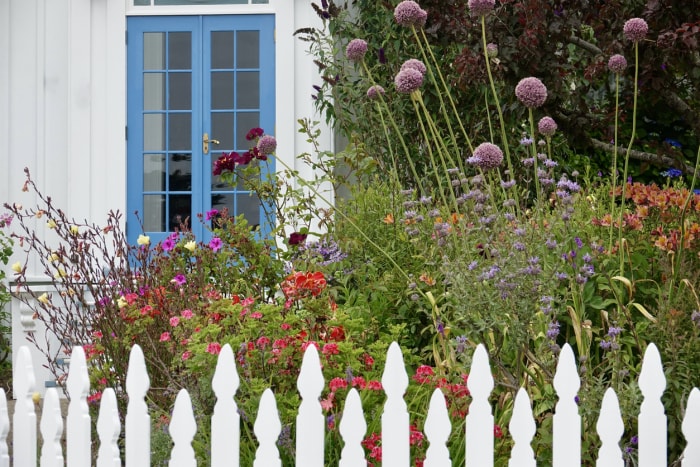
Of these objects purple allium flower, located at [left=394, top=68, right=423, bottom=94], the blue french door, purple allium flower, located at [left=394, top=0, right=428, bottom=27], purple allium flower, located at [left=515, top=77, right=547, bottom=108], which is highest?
the blue french door

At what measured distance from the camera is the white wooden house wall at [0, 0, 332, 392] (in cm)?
636

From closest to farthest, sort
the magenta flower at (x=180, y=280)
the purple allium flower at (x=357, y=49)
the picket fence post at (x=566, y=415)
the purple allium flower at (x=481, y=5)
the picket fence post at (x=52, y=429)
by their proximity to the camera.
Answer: the picket fence post at (x=566, y=415)
the picket fence post at (x=52, y=429)
the purple allium flower at (x=481, y=5)
the purple allium flower at (x=357, y=49)
the magenta flower at (x=180, y=280)

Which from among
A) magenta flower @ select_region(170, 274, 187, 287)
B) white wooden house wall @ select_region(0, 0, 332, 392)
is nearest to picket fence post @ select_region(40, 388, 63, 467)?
magenta flower @ select_region(170, 274, 187, 287)

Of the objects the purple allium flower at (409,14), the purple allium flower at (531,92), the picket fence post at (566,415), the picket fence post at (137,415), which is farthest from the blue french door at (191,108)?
the picket fence post at (566,415)

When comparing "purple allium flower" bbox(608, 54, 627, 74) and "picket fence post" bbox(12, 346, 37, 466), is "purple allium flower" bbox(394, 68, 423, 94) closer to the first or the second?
"purple allium flower" bbox(608, 54, 627, 74)

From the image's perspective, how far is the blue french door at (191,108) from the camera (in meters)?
6.46

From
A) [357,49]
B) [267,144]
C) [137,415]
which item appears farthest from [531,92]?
[137,415]

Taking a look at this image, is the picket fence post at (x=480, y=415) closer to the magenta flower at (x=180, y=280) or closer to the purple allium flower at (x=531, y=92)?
the purple allium flower at (x=531, y=92)

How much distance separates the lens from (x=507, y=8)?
4.84 meters

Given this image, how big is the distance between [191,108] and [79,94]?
0.80 metres

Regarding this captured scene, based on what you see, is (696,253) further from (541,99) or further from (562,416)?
(562,416)

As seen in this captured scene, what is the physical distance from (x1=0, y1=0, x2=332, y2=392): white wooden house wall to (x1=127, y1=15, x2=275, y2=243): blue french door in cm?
8

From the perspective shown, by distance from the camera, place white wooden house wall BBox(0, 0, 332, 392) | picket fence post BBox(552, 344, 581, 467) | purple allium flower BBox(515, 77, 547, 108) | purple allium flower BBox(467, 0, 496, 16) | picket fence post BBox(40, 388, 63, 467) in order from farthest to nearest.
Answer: white wooden house wall BBox(0, 0, 332, 392), purple allium flower BBox(467, 0, 496, 16), purple allium flower BBox(515, 77, 547, 108), picket fence post BBox(40, 388, 63, 467), picket fence post BBox(552, 344, 581, 467)

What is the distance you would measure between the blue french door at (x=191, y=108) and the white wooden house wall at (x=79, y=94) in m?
0.08
